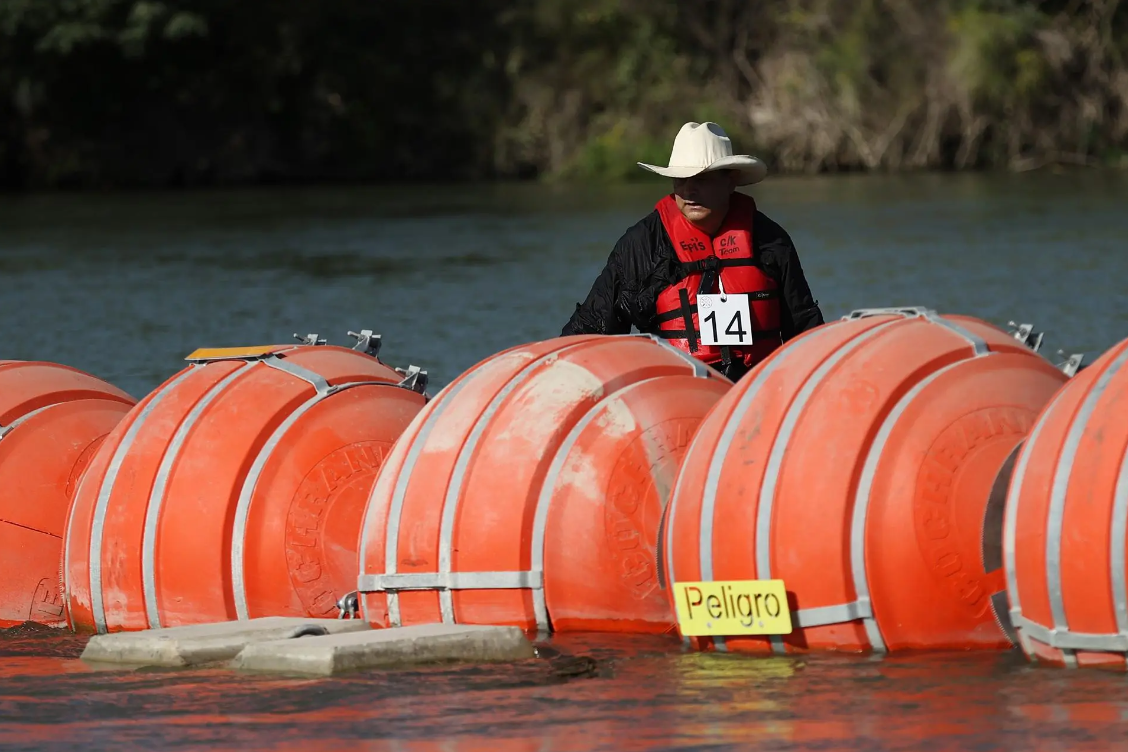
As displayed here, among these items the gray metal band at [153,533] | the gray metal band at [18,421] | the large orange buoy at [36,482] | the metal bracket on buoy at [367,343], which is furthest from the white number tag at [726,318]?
the gray metal band at [18,421]

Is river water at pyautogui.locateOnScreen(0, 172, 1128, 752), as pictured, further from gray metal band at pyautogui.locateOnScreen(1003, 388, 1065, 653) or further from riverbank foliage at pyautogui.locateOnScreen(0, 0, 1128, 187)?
riverbank foliage at pyautogui.locateOnScreen(0, 0, 1128, 187)

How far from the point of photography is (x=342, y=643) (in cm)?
679

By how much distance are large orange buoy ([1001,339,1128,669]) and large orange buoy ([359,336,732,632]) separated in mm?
1377

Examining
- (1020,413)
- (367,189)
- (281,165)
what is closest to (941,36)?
(367,189)

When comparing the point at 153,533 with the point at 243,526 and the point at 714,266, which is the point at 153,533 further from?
the point at 714,266

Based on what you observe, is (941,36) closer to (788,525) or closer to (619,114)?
(619,114)

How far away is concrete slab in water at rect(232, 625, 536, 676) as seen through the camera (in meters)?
6.73

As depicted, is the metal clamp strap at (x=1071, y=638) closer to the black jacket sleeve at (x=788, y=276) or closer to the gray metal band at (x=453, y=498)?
the gray metal band at (x=453, y=498)

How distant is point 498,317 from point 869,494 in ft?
49.4

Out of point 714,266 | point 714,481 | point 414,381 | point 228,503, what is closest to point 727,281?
point 714,266

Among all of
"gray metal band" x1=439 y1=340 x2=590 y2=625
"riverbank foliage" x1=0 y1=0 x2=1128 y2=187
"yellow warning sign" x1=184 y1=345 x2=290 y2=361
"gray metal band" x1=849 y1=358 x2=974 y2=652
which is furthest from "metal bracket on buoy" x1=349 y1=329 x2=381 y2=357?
"riverbank foliage" x1=0 y1=0 x2=1128 y2=187

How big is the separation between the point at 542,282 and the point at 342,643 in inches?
732

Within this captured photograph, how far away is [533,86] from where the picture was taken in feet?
184

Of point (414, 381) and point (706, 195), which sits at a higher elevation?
point (706, 195)
